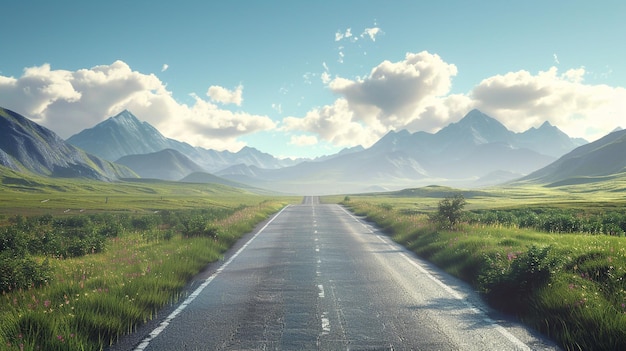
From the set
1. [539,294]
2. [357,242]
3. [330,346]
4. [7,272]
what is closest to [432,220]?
[357,242]

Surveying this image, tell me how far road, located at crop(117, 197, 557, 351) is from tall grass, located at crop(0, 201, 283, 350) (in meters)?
0.66

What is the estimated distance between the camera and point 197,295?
381 inches

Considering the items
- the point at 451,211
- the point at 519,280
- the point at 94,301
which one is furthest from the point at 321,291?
the point at 451,211

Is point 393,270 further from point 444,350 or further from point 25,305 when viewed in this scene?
point 25,305

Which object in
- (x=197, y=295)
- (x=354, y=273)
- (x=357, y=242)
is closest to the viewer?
(x=197, y=295)

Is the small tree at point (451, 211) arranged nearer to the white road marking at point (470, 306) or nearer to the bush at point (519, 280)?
the white road marking at point (470, 306)

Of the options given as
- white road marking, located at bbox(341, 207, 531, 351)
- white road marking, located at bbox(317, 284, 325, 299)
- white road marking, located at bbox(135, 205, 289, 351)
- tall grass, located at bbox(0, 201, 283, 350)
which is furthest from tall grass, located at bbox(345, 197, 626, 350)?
tall grass, located at bbox(0, 201, 283, 350)

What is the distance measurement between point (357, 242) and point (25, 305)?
48.9 ft

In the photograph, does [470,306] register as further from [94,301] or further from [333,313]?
[94,301]

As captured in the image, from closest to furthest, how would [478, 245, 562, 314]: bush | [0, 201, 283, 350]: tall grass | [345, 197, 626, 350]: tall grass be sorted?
[0, 201, 283, 350]: tall grass, [345, 197, 626, 350]: tall grass, [478, 245, 562, 314]: bush

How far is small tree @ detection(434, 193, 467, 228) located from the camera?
21819mm

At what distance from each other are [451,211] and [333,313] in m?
16.0

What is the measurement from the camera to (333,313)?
26.5 ft

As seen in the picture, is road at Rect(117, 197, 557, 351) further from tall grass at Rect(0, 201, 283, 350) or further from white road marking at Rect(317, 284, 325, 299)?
tall grass at Rect(0, 201, 283, 350)
